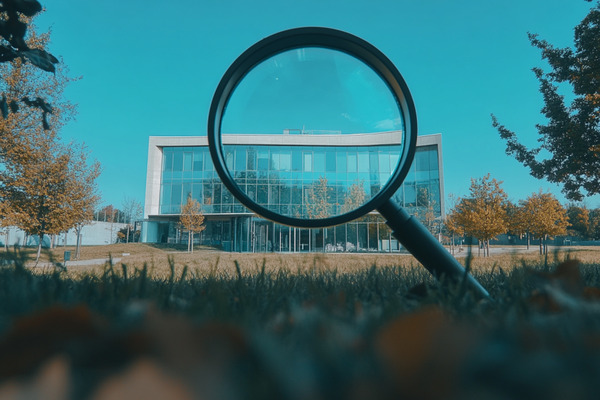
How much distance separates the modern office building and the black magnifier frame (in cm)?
9

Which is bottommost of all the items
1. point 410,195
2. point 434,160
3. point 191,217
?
point 191,217

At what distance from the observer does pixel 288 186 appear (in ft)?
7.88

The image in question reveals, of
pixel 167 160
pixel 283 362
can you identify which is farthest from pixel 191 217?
pixel 283 362

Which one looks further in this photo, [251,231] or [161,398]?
[251,231]

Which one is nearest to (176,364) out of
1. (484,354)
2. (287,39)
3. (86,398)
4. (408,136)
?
(86,398)

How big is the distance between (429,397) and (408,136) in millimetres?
1707

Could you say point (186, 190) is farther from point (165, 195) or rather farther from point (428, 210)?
point (428, 210)

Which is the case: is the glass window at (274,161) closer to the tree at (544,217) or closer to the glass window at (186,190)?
the tree at (544,217)

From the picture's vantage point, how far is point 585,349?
0.38 metres

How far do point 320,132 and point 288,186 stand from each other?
1.43 ft

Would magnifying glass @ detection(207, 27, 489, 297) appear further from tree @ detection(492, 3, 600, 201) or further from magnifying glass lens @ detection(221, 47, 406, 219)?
Result: tree @ detection(492, 3, 600, 201)

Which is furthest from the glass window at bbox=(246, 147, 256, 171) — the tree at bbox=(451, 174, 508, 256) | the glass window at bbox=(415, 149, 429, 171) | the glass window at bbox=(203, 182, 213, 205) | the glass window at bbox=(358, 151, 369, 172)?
the glass window at bbox=(203, 182, 213, 205)

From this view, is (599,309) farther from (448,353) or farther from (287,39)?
(287,39)

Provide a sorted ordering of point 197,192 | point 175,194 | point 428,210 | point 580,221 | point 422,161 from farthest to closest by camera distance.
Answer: point 580,221 < point 175,194 < point 197,192 < point 422,161 < point 428,210
